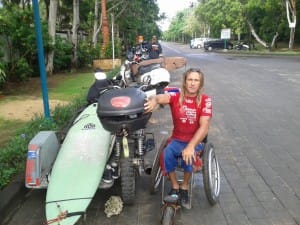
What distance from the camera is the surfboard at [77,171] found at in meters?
3.50

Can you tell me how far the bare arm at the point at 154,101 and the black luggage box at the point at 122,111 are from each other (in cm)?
6

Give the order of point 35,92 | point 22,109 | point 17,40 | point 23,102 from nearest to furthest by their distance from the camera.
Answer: point 22,109
point 23,102
point 35,92
point 17,40

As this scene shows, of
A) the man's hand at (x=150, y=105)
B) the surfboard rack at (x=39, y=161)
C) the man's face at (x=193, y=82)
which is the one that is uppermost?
the man's face at (x=193, y=82)

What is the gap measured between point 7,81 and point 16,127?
5257 mm

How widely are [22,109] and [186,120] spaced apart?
231 inches

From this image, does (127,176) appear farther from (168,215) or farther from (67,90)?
(67,90)

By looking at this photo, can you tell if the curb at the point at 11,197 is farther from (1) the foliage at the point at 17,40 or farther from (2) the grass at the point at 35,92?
(1) the foliage at the point at 17,40

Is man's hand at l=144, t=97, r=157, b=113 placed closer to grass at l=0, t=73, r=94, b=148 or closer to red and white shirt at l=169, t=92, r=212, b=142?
red and white shirt at l=169, t=92, r=212, b=142

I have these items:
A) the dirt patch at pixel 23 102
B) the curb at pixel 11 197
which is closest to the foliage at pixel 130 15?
the dirt patch at pixel 23 102

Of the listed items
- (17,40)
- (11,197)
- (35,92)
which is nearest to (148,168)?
(11,197)

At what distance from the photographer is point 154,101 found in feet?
12.1

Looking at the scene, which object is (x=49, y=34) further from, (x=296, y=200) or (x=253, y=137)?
(x=296, y=200)

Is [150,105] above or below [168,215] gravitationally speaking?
above

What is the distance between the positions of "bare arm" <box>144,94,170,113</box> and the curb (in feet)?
5.83
